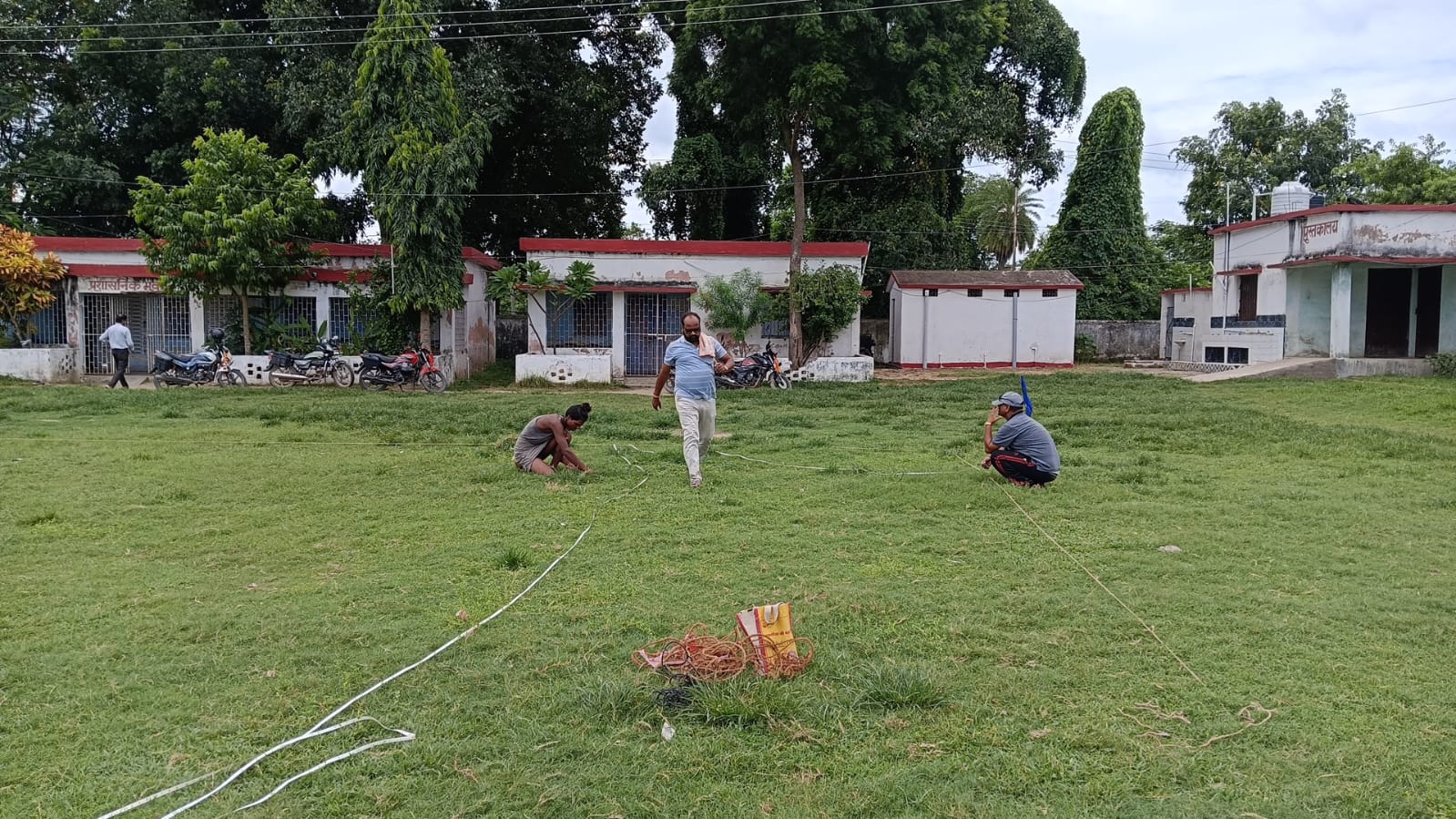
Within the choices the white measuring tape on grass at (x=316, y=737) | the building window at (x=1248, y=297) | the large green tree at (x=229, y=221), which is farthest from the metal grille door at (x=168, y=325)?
the building window at (x=1248, y=297)

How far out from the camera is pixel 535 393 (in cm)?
1939

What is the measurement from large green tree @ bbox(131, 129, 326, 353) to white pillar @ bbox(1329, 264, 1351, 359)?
21687mm

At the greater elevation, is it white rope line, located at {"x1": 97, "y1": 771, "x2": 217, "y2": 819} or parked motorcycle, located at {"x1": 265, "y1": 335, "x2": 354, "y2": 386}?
parked motorcycle, located at {"x1": 265, "y1": 335, "x2": 354, "y2": 386}

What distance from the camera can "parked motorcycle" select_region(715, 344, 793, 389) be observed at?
20.6 meters

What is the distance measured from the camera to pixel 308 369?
64.8 feet

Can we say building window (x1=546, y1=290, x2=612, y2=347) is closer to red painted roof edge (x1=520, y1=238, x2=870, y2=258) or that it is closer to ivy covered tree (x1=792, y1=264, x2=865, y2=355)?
red painted roof edge (x1=520, y1=238, x2=870, y2=258)

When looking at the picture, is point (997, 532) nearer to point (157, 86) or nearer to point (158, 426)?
point (158, 426)

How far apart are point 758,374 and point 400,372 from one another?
7145 millimetres

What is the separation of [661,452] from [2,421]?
9.11m

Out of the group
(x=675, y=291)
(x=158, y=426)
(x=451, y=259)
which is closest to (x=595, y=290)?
(x=675, y=291)

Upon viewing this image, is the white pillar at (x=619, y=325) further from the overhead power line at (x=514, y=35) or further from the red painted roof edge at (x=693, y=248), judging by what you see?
the overhead power line at (x=514, y=35)

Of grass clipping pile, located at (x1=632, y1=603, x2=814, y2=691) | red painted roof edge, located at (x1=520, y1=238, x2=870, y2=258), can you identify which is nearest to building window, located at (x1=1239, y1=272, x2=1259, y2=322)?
red painted roof edge, located at (x1=520, y1=238, x2=870, y2=258)

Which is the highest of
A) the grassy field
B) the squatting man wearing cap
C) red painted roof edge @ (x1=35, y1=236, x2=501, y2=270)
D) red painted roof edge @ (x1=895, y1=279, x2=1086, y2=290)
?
red painted roof edge @ (x1=35, y1=236, x2=501, y2=270)

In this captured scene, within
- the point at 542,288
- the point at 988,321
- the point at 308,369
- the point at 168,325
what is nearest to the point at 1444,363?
the point at 988,321
